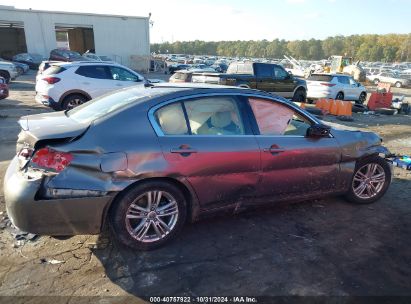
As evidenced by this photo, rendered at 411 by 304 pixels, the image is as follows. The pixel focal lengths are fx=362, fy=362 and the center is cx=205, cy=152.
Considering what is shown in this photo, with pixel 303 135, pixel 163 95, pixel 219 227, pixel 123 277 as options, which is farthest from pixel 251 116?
pixel 123 277

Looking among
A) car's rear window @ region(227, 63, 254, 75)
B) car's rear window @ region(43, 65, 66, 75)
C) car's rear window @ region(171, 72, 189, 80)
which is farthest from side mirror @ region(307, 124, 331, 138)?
car's rear window @ region(227, 63, 254, 75)

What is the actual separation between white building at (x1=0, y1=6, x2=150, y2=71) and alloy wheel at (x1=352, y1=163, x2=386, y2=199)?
122 ft

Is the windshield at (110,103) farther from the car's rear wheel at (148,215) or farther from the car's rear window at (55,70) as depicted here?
the car's rear window at (55,70)

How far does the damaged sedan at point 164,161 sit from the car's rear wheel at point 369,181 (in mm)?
254

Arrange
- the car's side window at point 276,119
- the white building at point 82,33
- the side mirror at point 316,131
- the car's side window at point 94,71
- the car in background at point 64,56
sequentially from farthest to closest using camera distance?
the white building at point 82,33 → the car in background at point 64,56 → the car's side window at point 94,71 → the side mirror at point 316,131 → the car's side window at point 276,119

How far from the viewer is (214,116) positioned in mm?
3857

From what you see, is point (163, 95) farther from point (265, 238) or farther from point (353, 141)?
point (353, 141)

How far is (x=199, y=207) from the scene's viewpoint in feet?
12.2

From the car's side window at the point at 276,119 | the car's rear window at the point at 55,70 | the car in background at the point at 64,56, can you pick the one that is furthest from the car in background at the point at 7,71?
the car's side window at the point at 276,119

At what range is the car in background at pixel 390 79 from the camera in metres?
35.6

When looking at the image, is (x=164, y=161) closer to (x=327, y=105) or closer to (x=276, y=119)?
(x=276, y=119)

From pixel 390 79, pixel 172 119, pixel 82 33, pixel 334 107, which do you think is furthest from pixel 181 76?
pixel 82 33

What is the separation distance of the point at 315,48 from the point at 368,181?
135 meters

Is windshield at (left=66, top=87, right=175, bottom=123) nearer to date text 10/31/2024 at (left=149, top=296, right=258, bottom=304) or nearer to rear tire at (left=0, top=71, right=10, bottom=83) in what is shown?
date text 10/31/2024 at (left=149, top=296, right=258, bottom=304)
